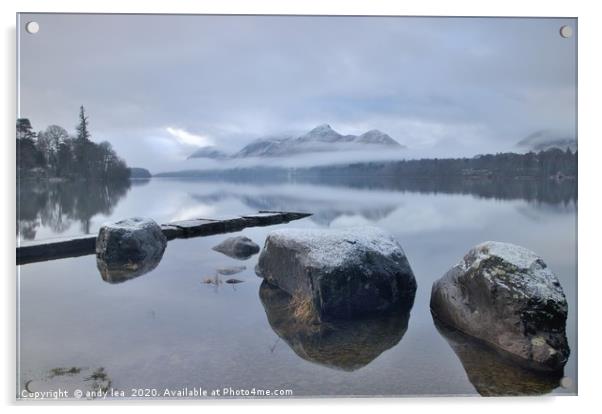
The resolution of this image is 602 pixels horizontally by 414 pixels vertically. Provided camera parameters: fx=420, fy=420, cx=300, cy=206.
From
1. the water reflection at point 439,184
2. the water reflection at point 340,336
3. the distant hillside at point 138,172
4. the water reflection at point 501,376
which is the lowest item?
the water reflection at point 501,376

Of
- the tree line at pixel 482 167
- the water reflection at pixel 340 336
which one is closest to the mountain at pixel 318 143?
the tree line at pixel 482 167

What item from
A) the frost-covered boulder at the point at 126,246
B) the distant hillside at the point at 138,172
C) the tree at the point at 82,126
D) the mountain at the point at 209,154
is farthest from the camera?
the frost-covered boulder at the point at 126,246

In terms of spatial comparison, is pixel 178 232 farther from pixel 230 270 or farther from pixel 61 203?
pixel 61 203

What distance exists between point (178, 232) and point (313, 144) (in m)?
3.39

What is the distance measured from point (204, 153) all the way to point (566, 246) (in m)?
4.56

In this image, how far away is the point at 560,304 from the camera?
4.09 metres

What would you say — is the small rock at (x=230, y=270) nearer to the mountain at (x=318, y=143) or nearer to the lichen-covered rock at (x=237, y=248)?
the lichen-covered rock at (x=237, y=248)

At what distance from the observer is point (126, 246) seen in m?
6.96

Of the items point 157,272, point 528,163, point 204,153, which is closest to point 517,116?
point 528,163

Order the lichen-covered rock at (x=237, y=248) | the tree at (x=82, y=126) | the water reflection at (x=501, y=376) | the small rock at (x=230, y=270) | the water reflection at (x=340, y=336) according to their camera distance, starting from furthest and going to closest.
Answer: the lichen-covered rock at (x=237, y=248)
the small rock at (x=230, y=270)
the tree at (x=82, y=126)
the water reflection at (x=340, y=336)
the water reflection at (x=501, y=376)

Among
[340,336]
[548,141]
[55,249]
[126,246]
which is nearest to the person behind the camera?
[340,336]

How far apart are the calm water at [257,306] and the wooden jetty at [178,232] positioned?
17 centimetres

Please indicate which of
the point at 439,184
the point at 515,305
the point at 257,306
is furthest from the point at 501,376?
the point at 257,306

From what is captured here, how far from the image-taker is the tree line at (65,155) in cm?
483
